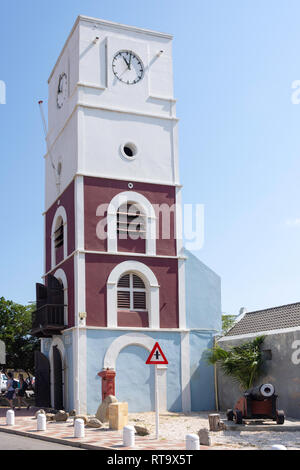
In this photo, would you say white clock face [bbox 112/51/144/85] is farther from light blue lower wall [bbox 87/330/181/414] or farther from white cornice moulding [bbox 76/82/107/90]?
light blue lower wall [bbox 87/330/181/414]

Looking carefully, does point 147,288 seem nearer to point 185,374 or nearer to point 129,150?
point 185,374

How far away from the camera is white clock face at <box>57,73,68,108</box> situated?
27995 mm

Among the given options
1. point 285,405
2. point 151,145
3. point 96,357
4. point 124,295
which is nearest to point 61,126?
point 151,145

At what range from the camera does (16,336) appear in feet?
150

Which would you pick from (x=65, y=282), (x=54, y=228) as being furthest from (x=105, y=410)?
(x=54, y=228)

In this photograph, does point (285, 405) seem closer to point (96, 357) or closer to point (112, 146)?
point (96, 357)

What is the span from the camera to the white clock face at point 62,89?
28.0m

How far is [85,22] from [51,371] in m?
14.6

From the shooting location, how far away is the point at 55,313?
25.1 m

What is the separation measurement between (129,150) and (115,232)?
378cm

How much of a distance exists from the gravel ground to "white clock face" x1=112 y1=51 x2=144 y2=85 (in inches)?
541

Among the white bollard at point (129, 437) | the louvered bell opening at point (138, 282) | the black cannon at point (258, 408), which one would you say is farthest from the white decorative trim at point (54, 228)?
the white bollard at point (129, 437)

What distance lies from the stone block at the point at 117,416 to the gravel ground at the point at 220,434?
857mm

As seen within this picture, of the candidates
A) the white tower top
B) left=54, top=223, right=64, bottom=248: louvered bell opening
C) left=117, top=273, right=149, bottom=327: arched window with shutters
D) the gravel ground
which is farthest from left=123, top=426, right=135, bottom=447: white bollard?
left=54, top=223, right=64, bottom=248: louvered bell opening
